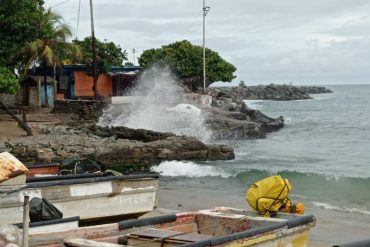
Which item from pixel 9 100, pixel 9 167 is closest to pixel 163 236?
pixel 9 167

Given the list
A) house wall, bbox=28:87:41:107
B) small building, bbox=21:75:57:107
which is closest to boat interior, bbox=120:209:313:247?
small building, bbox=21:75:57:107

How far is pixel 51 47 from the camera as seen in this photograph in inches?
1294

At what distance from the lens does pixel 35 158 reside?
19.8 metres

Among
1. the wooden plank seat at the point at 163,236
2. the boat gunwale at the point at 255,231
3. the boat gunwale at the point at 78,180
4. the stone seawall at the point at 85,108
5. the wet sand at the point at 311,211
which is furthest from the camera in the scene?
the stone seawall at the point at 85,108

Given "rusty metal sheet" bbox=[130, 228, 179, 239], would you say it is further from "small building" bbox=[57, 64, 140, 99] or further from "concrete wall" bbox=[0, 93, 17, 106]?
"small building" bbox=[57, 64, 140, 99]

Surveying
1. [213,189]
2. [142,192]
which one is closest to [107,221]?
[142,192]

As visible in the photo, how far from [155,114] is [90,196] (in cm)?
2606

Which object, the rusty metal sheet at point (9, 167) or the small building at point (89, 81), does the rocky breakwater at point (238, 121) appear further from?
the rusty metal sheet at point (9, 167)

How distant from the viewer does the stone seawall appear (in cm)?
3216

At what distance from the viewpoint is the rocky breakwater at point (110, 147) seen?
20172 millimetres

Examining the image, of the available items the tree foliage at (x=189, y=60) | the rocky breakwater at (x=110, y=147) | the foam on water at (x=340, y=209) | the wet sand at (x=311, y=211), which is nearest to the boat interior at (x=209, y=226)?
the wet sand at (x=311, y=211)

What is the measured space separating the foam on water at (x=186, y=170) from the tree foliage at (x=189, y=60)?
30479 millimetres

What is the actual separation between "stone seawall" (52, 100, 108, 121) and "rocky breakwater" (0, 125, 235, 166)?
5.73m

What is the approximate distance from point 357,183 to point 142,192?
468 inches
